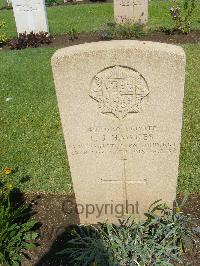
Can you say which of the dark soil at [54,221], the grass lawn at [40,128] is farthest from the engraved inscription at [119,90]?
the grass lawn at [40,128]

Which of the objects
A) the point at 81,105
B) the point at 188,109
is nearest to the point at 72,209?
the point at 81,105

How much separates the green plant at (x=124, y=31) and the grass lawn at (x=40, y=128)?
165cm

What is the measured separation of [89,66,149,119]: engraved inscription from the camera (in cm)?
291

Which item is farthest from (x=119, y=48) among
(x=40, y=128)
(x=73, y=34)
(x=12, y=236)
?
(x=73, y=34)

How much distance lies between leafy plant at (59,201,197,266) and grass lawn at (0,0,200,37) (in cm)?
813

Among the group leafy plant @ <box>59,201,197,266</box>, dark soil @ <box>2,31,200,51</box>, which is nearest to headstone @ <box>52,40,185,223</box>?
leafy plant @ <box>59,201,197,266</box>

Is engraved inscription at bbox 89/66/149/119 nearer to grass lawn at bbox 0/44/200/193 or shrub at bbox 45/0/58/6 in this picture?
grass lawn at bbox 0/44/200/193

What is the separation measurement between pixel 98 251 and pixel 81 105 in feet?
4.56

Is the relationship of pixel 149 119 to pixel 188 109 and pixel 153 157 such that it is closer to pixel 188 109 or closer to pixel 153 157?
pixel 153 157

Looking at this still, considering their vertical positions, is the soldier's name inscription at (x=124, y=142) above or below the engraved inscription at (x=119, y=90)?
below

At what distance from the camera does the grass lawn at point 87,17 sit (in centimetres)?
1126

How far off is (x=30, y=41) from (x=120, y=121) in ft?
25.2

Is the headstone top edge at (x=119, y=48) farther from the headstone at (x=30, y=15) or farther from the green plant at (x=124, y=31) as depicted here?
the headstone at (x=30, y=15)

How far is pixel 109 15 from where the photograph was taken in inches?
497
